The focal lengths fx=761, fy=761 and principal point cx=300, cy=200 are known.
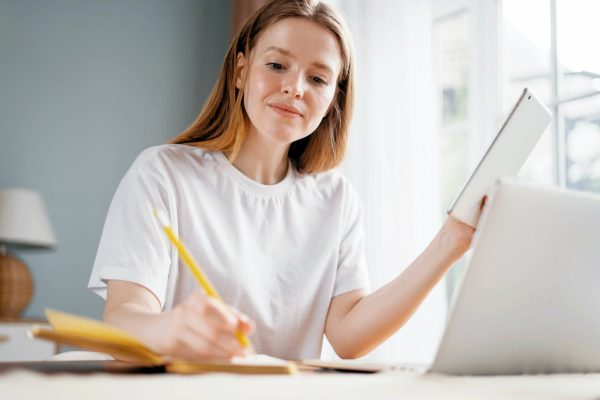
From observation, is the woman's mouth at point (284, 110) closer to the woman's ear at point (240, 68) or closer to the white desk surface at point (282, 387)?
the woman's ear at point (240, 68)

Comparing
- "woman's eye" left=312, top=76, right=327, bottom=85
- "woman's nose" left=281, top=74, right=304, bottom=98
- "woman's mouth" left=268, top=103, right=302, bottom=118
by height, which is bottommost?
"woman's mouth" left=268, top=103, right=302, bottom=118

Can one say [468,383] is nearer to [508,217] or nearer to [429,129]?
[508,217]

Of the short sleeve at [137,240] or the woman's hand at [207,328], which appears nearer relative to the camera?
the woman's hand at [207,328]

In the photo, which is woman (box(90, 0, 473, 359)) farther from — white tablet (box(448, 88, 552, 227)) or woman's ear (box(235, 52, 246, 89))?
white tablet (box(448, 88, 552, 227))

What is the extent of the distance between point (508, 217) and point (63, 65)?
3.29 meters

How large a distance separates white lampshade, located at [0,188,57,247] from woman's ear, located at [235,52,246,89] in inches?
77.2

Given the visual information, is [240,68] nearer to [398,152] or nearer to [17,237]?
[398,152]

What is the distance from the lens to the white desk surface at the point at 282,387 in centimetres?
51

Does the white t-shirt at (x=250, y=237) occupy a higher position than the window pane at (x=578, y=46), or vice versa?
the window pane at (x=578, y=46)

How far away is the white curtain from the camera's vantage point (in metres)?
2.55

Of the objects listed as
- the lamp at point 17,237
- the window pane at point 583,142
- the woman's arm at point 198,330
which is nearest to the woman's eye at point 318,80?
the woman's arm at point 198,330

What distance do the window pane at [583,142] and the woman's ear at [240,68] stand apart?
46.3 inches

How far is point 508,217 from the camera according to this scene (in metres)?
0.76

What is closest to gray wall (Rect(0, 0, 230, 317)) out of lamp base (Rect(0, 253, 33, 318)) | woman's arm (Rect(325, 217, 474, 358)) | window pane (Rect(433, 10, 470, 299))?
lamp base (Rect(0, 253, 33, 318))
